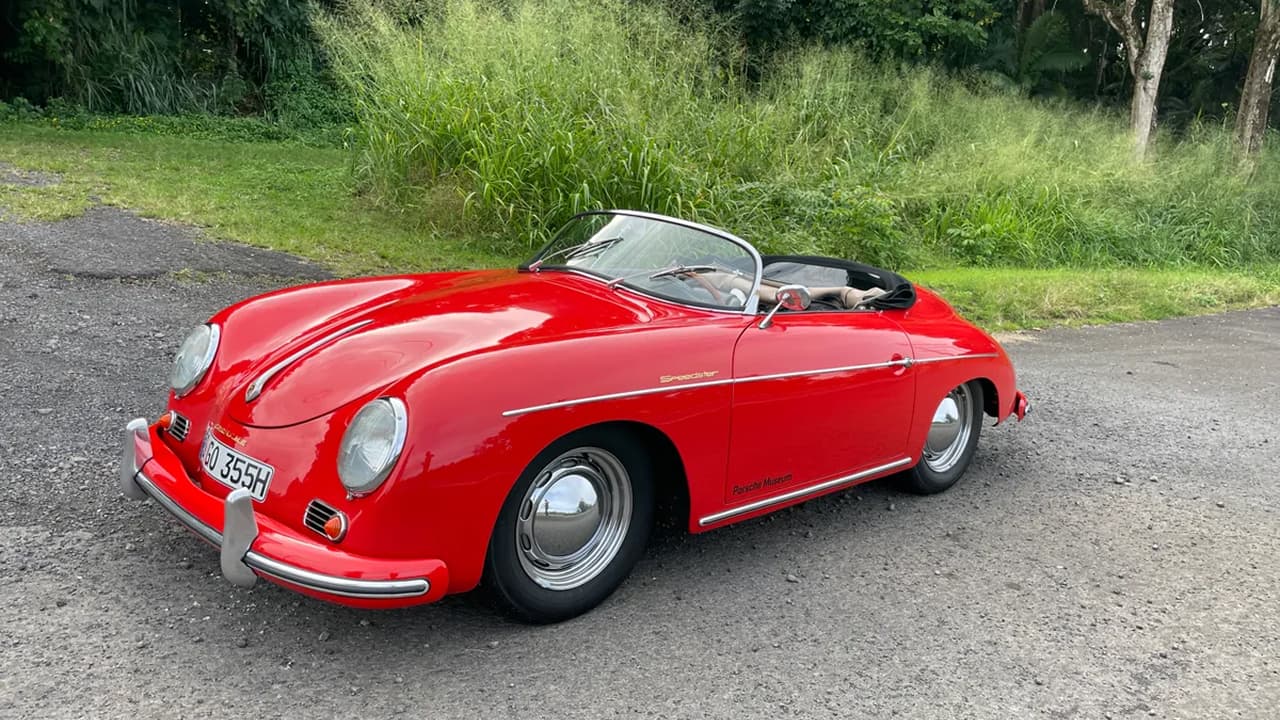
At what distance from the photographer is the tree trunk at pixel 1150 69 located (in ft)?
47.8

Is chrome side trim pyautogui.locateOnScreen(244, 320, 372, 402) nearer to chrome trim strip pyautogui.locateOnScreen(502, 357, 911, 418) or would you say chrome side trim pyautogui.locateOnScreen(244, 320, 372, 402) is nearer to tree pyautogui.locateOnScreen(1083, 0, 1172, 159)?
chrome trim strip pyautogui.locateOnScreen(502, 357, 911, 418)

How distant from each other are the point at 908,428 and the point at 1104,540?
91 centimetres

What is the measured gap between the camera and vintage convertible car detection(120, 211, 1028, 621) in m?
2.52

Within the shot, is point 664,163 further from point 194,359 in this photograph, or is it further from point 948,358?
point 194,359

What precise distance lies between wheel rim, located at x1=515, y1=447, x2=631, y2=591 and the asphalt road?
7.2 inches

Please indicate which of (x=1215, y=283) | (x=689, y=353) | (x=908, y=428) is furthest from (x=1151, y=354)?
(x=689, y=353)

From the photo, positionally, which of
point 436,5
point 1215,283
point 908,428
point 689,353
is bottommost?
point 1215,283

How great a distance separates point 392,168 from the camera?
938cm

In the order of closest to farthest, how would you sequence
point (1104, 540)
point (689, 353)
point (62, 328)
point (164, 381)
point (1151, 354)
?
point (689, 353), point (1104, 540), point (164, 381), point (62, 328), point (1151, 354)

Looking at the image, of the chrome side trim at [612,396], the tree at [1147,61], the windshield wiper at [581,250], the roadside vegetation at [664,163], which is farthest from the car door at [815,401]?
the tree at [1147,61]

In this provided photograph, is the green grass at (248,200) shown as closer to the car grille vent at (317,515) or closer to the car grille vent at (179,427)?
the car grille vent at (179,427)

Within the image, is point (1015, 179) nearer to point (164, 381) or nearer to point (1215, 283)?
point (1215, 283)

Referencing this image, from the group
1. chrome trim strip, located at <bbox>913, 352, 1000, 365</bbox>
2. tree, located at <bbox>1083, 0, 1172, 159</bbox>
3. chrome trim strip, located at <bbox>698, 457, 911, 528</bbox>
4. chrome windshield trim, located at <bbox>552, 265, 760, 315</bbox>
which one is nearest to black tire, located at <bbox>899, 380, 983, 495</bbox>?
chrome trim strip, located at <bbox>913, 352, 1000, 365</bbox>

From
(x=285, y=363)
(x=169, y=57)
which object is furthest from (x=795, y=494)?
(x=169, y=57)
